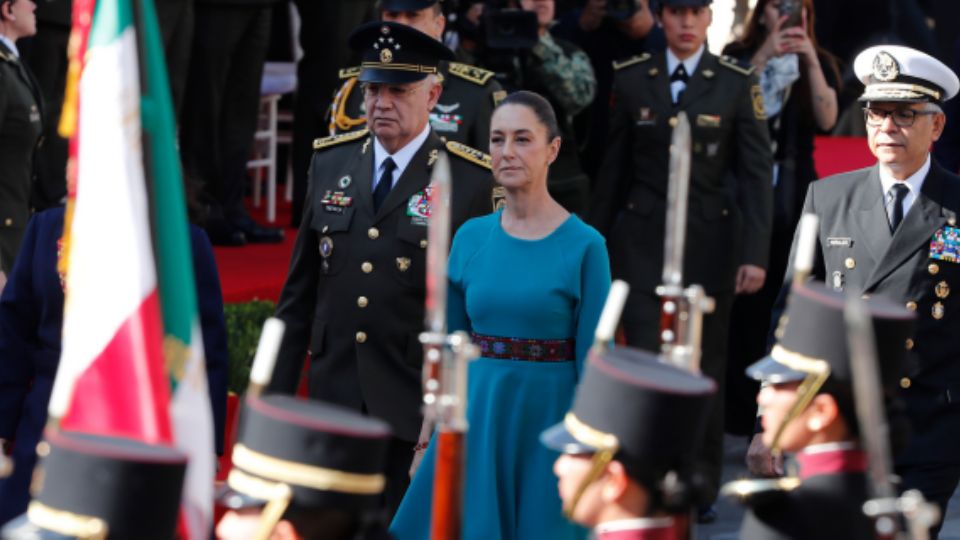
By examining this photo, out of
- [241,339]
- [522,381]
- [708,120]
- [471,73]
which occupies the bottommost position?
[241,339]

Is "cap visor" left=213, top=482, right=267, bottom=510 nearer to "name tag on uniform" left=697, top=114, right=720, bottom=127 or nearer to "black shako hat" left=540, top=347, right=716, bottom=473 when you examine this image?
"black shako hat" left=540, top=347, right=716, bottom=473

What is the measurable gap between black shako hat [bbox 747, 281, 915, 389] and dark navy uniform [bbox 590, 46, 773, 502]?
3782 mm

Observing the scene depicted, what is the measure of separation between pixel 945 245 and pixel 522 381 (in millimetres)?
1307

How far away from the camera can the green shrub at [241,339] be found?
885 centimetres

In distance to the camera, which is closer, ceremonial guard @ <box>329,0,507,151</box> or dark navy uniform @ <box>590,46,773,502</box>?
ceremonial guard @ <box>329,0,507,151</box>

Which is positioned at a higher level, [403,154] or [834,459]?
[403,154]

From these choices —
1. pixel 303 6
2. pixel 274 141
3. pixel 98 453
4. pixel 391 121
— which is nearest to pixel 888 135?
pixel 391 121

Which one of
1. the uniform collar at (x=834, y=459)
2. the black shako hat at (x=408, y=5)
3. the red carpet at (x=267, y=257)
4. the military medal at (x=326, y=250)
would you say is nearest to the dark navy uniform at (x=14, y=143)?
the red carpet at (x=267, y=257)

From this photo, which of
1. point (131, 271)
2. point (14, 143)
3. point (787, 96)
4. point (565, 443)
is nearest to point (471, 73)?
point (14, 143)

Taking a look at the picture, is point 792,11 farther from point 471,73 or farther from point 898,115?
point 898,115

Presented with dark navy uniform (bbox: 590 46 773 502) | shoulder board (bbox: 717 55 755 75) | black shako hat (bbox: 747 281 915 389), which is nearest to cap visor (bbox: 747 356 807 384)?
black shako hat (bbox: 747 281 915 389)

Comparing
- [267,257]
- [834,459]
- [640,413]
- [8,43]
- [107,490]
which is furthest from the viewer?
[267,257]

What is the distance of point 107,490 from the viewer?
4109 millimetres

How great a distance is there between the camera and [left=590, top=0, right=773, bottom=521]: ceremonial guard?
29.6 feet
